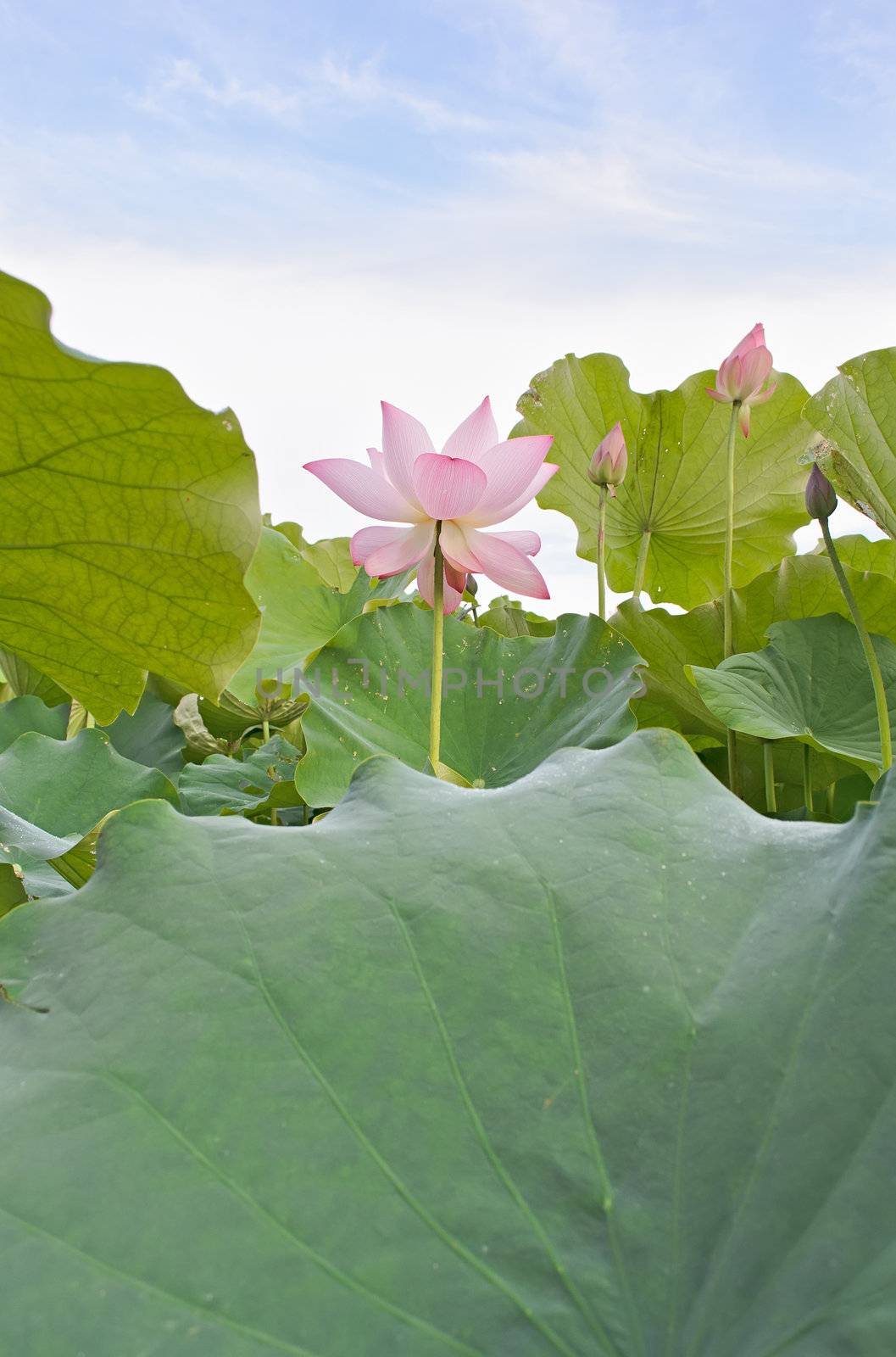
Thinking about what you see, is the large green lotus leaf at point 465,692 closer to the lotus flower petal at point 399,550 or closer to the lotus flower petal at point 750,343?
the lotus flower petal at point 399,550

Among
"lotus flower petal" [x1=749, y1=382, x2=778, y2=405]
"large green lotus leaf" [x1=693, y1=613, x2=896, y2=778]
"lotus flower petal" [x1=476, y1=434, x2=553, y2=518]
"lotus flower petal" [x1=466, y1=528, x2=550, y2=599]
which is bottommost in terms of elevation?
"large green lotus leaf" [x1=693, y1=613, x2=896, y2=778]

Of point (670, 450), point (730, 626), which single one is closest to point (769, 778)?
point (730, 626)

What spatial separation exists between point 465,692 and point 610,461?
1.47 ft

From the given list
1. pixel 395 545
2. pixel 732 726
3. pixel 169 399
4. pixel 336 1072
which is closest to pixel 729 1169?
pixel 336 1072

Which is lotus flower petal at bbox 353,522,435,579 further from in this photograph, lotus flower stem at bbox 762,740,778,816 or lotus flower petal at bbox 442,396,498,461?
lotus flower stem at bbox 762,740,778,816

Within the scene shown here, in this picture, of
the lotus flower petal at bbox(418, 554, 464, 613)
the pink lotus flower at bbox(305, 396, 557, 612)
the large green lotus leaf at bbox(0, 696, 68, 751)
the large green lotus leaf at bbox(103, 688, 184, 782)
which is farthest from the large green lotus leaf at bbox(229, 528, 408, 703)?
the pink lotus flower at bbox(305, 396, 557, 612)

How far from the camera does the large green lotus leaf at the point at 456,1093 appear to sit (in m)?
0.33

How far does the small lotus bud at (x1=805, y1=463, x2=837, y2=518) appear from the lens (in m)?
1.04

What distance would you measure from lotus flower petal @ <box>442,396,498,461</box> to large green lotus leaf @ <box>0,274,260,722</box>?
0.46 meters

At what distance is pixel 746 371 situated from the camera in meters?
1.41

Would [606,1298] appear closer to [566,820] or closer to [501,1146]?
[501,1146]

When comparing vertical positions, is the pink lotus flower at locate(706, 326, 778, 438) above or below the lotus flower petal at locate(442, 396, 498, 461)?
above

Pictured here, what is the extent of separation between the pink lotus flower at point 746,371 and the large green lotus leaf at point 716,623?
29 cm

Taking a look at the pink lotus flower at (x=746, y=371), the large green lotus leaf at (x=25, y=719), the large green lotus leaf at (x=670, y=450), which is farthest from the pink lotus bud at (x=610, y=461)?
the large green lotus leaf at (x=25, y=719)
